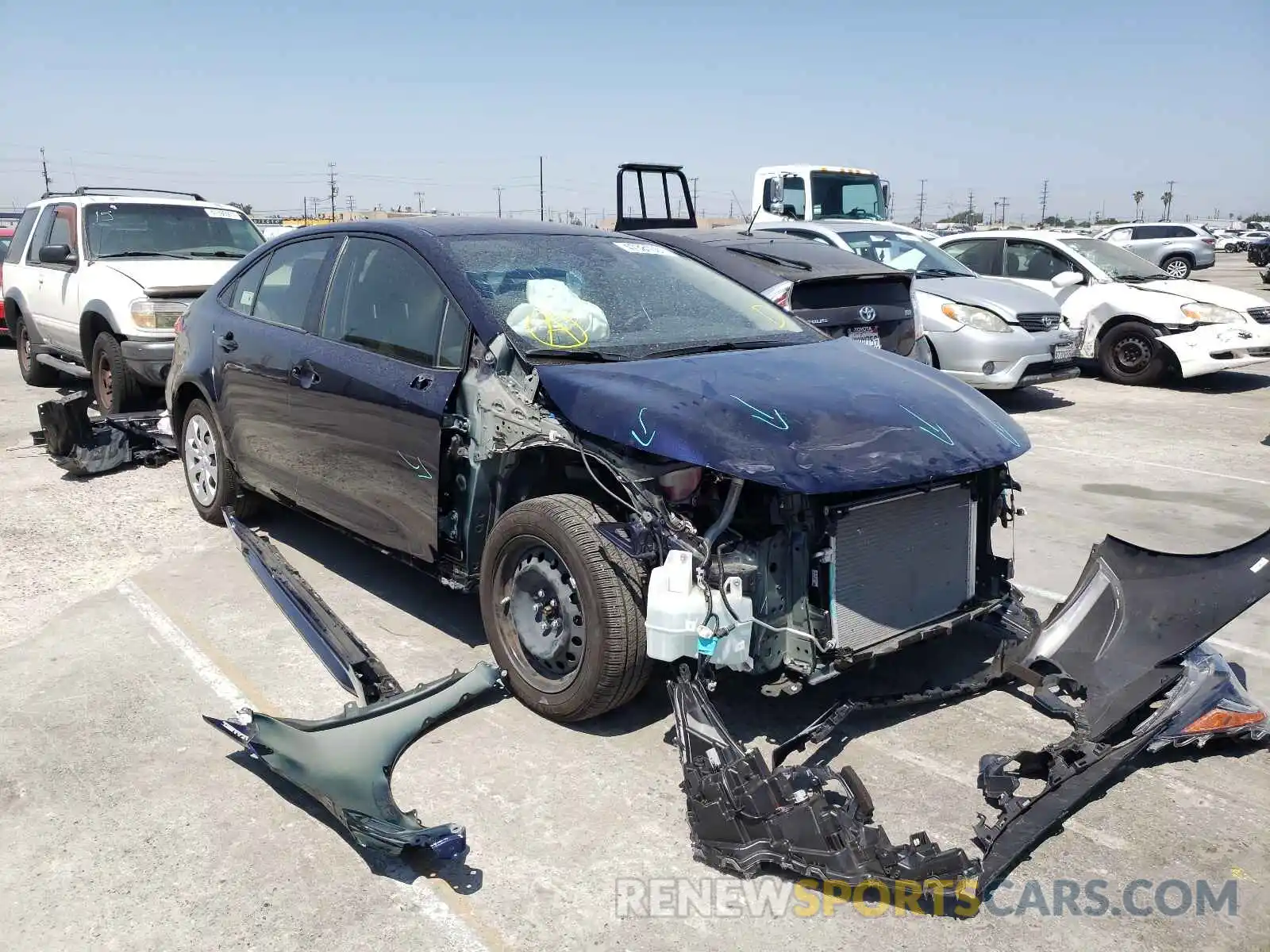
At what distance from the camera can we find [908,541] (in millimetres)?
3625

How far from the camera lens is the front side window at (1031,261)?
12117mm

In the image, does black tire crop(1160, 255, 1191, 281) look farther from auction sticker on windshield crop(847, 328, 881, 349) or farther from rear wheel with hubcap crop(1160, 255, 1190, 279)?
auction sticker on windshield crop(847, 328, 881, 349)

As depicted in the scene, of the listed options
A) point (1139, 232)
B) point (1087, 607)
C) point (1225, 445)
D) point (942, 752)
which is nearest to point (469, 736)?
point (942, 752)

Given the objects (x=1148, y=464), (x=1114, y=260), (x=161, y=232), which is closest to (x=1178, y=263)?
(x=1114, y=260)

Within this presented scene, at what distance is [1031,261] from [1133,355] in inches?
64.1

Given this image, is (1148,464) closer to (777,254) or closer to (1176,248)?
(777,254)

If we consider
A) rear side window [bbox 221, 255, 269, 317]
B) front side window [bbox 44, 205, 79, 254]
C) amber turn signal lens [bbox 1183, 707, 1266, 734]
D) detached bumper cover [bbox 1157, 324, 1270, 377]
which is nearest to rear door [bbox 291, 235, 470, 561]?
rear side window [bbox 221, 255, 269, 317]

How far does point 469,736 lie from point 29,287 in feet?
29.6

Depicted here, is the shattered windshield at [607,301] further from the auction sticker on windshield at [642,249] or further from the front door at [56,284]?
the front door at [56,284]

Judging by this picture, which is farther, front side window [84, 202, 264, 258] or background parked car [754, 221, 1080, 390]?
background parked car [754, 221, 1080, 390]

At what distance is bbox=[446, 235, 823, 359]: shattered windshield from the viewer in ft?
13.2

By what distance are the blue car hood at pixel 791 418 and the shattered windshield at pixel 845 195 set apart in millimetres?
10930

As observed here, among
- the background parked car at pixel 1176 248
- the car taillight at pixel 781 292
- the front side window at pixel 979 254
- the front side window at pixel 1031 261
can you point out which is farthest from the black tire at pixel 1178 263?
the car taillight at pixel 781 292

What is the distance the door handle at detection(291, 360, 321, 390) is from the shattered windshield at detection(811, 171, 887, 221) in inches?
421
